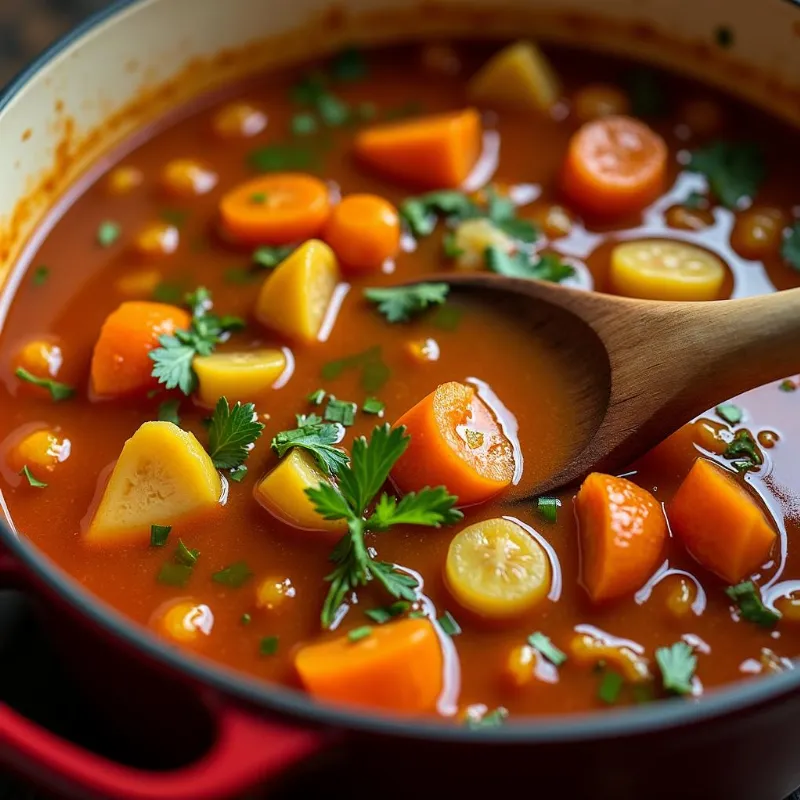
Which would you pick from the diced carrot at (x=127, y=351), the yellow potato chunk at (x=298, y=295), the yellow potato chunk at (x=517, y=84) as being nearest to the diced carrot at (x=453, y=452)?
the yellow potato chunk at (x=298, y=295)

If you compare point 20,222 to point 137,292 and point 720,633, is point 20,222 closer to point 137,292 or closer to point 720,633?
point 137,292

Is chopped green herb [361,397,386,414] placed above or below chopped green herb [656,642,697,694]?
above

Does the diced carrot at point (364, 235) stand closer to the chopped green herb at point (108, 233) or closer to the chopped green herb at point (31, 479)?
the chopped green herb at point (108, 233)

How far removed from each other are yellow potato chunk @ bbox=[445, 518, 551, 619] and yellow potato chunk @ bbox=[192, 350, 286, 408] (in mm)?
623

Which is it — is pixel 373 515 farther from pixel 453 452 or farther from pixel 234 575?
pixel 234 575

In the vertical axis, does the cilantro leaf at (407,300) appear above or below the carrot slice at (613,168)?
above

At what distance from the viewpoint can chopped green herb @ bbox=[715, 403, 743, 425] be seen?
2566 mm

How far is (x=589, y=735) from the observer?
165cm

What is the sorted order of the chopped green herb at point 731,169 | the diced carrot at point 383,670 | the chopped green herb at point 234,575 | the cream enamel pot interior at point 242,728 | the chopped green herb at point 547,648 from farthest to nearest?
the chopped green herb at point 731,169 < the chopped green herb at point 234,575 < the chopped green herb at point 547,648 < the diced carrot at point 383,670 < the cream enamel pot interior at point 242,728

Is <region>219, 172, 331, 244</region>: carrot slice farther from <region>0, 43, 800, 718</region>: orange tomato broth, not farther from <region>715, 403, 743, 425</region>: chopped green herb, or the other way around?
<region>715, 403, 743, 425</region>: chopped green herb

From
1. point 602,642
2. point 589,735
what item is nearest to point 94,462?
point 602,642

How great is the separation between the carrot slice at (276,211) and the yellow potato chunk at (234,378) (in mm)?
478

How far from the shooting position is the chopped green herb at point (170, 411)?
2600mm

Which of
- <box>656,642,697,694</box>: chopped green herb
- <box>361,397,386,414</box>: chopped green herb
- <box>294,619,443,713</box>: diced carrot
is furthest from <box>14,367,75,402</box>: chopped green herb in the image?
<box>656,642,697,694</box>: chopped green herb
